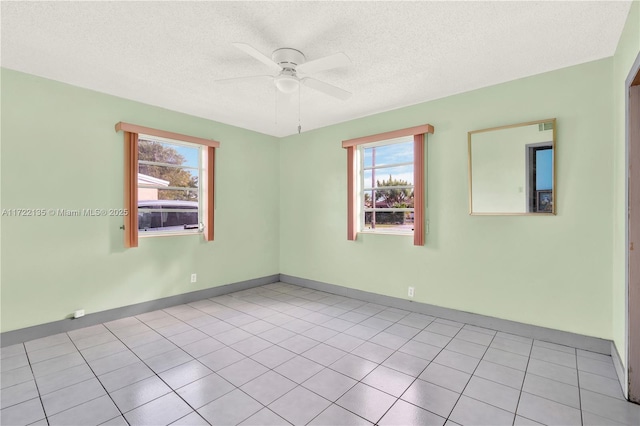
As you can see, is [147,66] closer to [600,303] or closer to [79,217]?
[79,217]

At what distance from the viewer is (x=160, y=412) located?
1939 mm

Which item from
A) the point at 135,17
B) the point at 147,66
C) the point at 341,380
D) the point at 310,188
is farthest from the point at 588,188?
the point at 147,66

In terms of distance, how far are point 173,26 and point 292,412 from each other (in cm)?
291

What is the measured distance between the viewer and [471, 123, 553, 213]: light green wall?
3076 mm

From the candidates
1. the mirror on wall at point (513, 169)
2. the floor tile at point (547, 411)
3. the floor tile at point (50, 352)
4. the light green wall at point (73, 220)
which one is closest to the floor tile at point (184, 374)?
the floor tile at point (50, 352)

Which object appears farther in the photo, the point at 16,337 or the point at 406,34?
the point at 16,337

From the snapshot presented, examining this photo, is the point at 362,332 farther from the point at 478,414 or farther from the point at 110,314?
the point at 110,314

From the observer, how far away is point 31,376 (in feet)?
7.73

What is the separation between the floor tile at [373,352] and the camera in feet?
8.77

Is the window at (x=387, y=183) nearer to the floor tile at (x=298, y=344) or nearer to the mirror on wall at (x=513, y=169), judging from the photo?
the mirror on wall at (x=513, y=169)

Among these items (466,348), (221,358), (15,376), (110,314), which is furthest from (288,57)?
(110,314)

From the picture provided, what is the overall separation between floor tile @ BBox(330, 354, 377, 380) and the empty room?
0.03 meters

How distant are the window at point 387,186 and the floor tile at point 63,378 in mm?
3527

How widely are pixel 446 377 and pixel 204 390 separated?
73.1 inches
